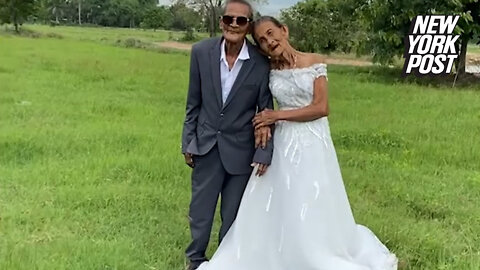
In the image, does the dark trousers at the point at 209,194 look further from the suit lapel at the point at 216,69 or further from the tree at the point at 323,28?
the tree at the point at 323,28

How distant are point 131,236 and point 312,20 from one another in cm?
1666

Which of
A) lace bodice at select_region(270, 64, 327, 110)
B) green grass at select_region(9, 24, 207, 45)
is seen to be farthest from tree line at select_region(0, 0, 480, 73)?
green grass at select_region(9, 24, 207, 45)

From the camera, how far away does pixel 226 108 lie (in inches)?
110

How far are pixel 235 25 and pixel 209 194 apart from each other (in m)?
0.83

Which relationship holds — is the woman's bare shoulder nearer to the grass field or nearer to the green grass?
the grass field

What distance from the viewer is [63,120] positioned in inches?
271

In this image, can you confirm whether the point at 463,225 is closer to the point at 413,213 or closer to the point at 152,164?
the point at 413,213

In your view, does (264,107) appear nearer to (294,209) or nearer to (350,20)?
(294,209)

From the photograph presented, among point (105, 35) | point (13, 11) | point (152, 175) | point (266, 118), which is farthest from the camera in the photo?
point (105, 35)

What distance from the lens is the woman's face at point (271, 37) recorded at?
264cm

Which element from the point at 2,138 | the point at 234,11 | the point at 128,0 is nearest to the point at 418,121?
the point at 2,138

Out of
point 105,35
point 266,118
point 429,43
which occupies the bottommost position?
point 105,35

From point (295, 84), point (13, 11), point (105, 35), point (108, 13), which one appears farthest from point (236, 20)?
point (108, 13)

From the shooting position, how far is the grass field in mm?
3479
